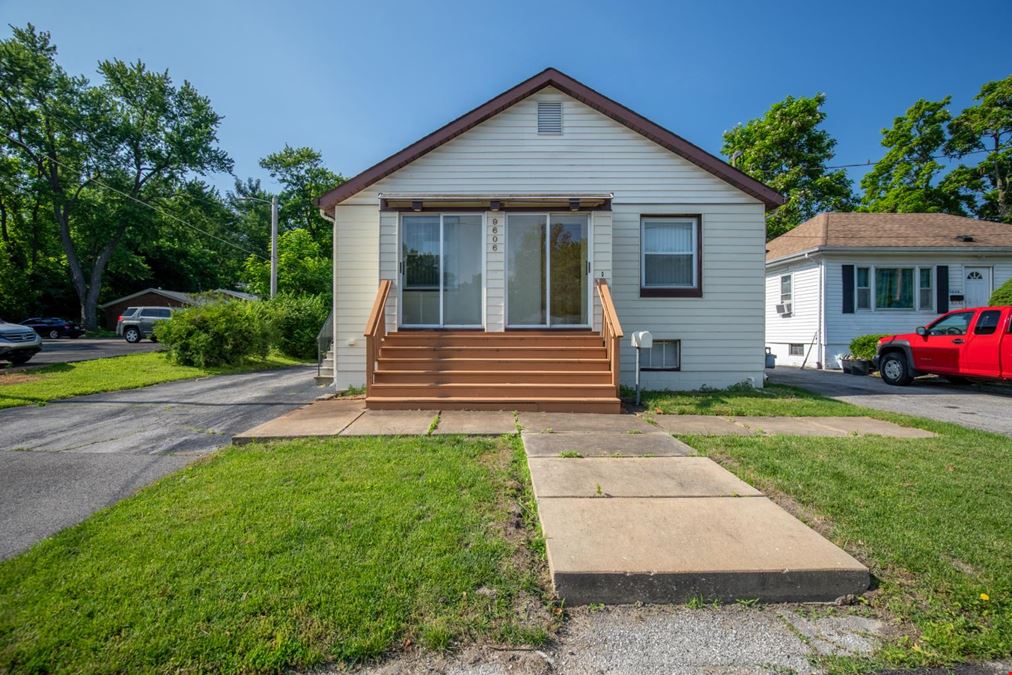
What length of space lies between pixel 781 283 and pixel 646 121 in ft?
34.6

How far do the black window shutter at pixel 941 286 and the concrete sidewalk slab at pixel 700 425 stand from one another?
12.6 metres

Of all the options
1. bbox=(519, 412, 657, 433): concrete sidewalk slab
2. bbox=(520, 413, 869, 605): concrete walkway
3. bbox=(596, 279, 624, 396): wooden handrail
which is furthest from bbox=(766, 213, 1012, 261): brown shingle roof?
bbox=(520, 413, 869, 605): concrete walkway

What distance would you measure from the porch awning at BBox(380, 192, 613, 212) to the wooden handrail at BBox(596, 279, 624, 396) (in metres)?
1.44

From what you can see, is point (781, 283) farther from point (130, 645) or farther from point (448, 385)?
point (130, 645)

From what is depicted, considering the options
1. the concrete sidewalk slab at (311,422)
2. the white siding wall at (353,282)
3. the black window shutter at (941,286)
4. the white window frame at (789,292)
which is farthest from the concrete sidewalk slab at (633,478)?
the black window shutter at (941,286)

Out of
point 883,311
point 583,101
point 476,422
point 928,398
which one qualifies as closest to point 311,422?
point 476,422

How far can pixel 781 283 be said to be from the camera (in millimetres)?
16406

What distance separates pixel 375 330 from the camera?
283 inches

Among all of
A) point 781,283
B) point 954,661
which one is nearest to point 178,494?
point 954,661

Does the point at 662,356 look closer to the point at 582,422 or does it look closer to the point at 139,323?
the point at 582,422

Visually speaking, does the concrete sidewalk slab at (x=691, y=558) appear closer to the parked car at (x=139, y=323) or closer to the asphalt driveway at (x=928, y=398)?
the asphalt driveway at (x=928, y=398)

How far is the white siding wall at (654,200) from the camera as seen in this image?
9031 mm

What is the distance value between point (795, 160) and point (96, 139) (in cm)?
4191

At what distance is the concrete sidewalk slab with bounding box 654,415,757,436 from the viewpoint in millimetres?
5672
